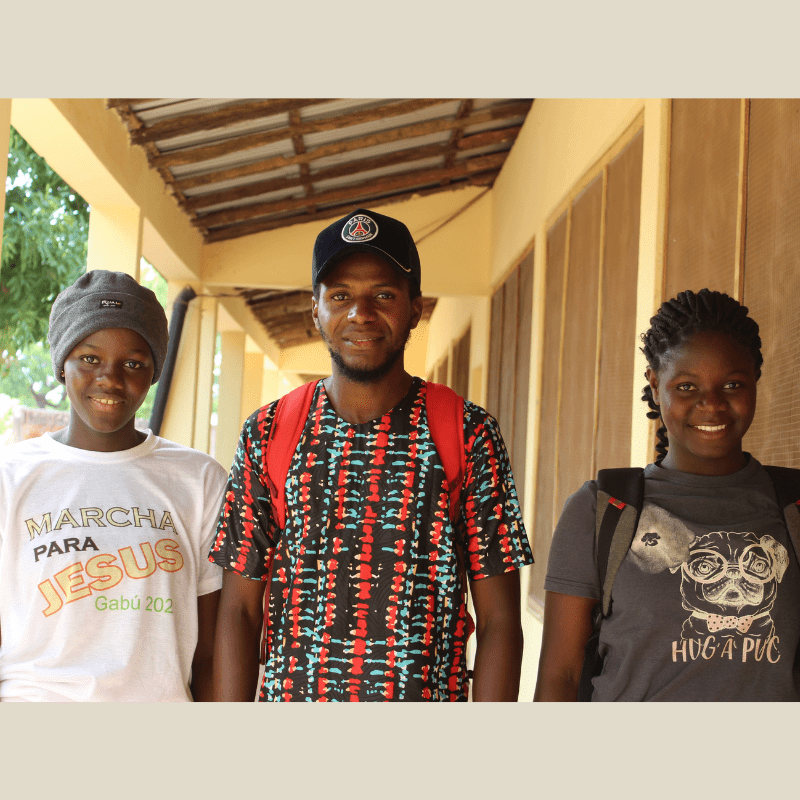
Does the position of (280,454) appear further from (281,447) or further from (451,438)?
(451,438)

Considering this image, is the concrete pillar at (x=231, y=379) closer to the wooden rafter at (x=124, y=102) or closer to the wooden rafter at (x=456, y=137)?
the wooden rafter at (x=456, y=137)

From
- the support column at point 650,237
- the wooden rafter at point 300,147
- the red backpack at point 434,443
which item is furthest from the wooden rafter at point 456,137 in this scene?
the red backpack at point 434,443

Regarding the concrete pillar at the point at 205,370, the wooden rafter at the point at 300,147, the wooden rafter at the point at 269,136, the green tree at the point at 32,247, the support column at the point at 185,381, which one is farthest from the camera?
Result: the concrete pillar at the point at 205,370

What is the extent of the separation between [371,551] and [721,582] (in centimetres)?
57

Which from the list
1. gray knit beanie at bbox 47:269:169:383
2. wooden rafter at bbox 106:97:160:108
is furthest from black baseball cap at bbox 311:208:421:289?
wooden rafter at bbox 106:97:160:108

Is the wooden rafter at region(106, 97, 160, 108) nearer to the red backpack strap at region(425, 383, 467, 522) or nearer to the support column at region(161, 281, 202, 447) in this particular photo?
the support column at region(161, 281, 202, 447)

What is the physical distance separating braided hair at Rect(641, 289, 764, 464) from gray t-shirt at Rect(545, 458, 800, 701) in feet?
0.75

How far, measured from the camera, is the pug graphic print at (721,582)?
1446 mm

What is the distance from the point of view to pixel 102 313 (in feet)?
5.81

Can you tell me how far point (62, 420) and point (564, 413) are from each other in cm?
497

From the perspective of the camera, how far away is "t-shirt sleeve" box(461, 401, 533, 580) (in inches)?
59.4

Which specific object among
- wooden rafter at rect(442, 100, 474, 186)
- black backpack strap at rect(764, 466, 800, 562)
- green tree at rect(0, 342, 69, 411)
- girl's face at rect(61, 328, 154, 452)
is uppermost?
wooden rafter at rect(442, 100, 474, 186)

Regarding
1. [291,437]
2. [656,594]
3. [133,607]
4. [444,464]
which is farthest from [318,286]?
[656,594]

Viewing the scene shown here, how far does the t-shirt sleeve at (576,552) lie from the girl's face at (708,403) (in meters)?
0.20
